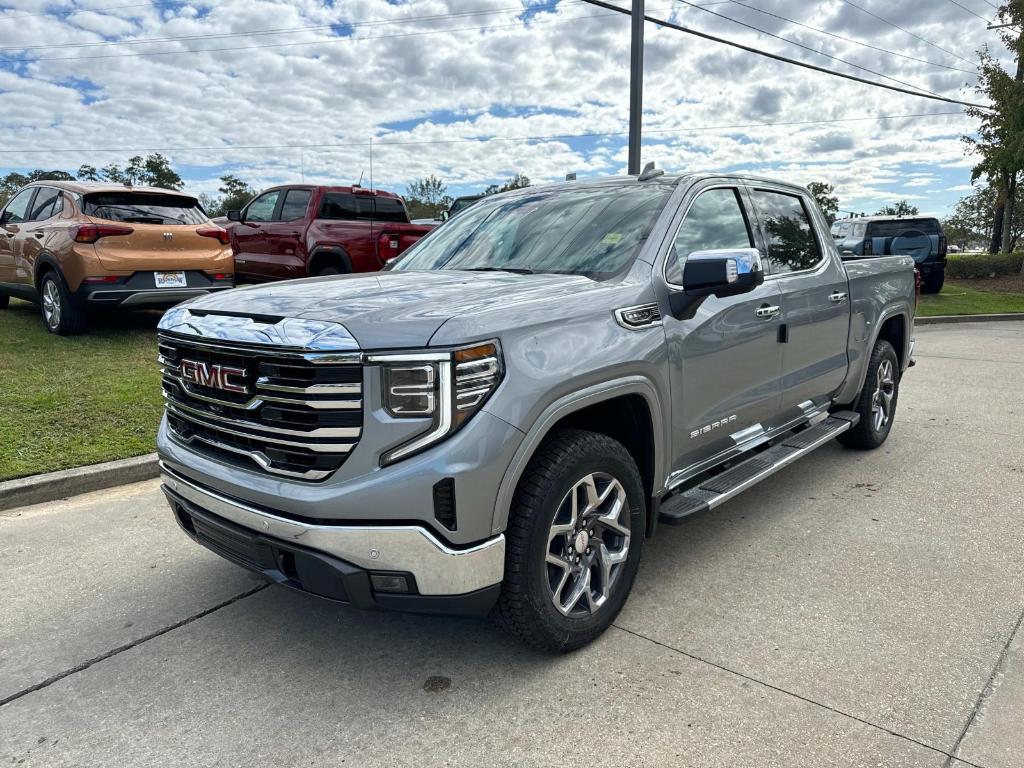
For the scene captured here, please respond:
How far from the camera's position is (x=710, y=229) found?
385 centimetres

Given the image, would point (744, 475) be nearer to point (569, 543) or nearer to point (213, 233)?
point (569, 543)

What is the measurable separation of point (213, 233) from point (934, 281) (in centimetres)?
1708

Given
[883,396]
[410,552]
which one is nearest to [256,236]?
[883,396]

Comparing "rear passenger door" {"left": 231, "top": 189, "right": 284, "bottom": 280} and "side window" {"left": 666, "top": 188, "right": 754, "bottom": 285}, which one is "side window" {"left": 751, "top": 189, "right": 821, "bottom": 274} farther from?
"rear passenger door" {"left": 231, "top": 189, "right": 284, "bottom": 280}

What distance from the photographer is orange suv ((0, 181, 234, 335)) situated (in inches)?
314

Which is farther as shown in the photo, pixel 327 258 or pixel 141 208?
pixel 327 258

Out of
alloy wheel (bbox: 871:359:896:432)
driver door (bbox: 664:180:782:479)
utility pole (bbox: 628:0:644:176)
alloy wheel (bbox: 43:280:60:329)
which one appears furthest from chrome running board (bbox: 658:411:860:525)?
utility pole (bbox: 628:0:644:176)

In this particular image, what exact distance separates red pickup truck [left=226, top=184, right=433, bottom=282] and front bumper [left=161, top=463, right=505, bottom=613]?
8.79 metres

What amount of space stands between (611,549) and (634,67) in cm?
1087

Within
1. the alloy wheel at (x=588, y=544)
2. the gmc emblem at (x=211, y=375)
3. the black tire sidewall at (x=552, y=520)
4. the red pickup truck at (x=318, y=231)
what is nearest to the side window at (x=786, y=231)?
the black tire sidewall at (x=552, y=520)

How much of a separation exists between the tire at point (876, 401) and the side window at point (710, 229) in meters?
2.00

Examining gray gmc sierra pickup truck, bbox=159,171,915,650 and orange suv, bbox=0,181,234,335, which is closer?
gray gmc sierra pickup truck, bbox=159,171,915,650

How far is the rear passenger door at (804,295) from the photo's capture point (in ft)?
14.0

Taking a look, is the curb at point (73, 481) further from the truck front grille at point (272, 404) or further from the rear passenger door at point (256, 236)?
the rear passenger door at point (256, 236)
